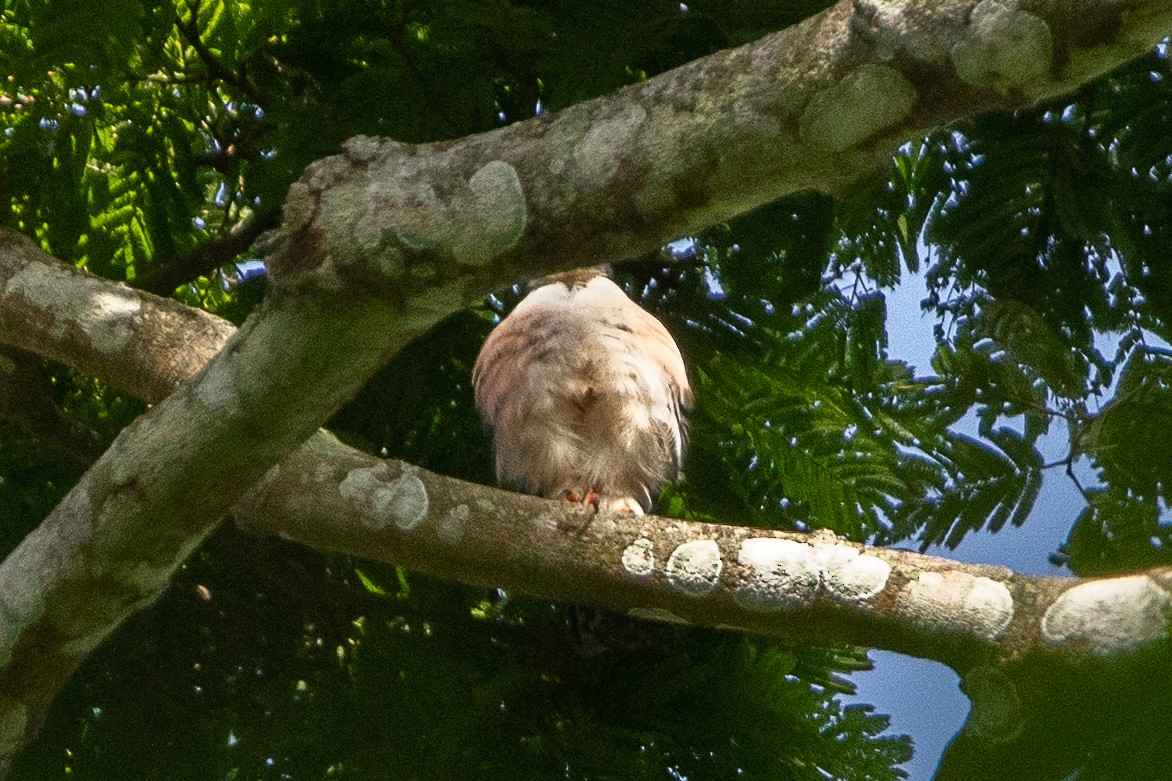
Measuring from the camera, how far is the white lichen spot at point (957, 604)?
2.30 meters

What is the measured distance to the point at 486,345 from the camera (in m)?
3.70

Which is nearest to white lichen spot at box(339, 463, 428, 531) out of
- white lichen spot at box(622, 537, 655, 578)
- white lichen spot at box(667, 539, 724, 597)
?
white lichen spot at box(622, 537, 655, 578)

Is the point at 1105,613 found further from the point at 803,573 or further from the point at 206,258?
the point at 206,258

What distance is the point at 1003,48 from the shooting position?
1.58 metres

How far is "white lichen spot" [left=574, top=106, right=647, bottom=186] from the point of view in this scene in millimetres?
1877

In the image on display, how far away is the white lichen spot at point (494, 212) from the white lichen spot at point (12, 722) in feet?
4.55

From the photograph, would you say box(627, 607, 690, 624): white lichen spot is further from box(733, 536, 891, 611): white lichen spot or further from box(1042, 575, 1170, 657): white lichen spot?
box(1042, 575, 1170, 657): white lichen spot

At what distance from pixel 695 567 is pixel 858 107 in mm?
1117

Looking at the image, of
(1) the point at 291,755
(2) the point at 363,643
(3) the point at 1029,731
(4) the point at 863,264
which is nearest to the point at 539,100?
(4) the point at 863,264

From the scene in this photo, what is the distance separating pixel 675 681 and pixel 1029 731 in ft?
7.58

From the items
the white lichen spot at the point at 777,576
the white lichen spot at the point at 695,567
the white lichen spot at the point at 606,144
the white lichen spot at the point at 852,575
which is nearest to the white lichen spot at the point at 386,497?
the white lichen spot at the point at 695,567

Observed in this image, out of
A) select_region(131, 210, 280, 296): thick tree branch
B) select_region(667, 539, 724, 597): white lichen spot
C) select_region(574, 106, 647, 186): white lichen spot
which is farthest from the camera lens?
select_region(131, 210, 280, 296): thick tree branch

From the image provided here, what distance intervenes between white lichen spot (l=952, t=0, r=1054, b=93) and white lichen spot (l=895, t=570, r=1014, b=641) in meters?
1.01

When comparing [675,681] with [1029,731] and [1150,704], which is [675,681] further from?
[1150,704]
